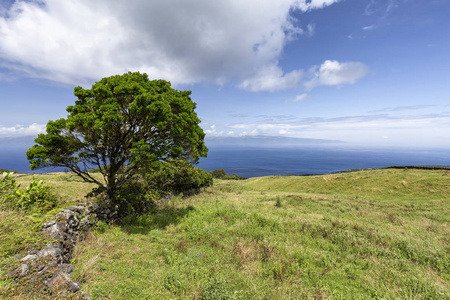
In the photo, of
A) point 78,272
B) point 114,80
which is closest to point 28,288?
point 78,272

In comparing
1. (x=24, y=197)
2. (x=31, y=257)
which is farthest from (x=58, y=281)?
(x=24, y=197)

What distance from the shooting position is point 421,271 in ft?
23.1

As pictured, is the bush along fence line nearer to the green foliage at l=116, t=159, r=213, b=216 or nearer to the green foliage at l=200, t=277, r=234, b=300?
the green foliage at l=200, t=277, r=234, b=300

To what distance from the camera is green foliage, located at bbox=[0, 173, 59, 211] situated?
682 cm

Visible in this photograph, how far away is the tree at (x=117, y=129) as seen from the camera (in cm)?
983

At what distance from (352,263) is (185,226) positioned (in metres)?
8.83

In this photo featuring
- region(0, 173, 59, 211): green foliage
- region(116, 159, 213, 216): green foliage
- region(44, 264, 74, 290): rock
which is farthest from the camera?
region(116, 159, 213, 216): green foliage

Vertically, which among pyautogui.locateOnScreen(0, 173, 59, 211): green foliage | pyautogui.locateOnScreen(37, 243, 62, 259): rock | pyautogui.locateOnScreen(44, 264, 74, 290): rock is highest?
pyautogui.locateOnScreen(0, 173, 59, 211): green foliage

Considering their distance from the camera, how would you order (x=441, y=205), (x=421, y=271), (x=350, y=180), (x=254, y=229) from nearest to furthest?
1. (x=421, y=271)
2. (x=254, y=229)
3. (x=441, y=205)
4. (x=350, y=180)

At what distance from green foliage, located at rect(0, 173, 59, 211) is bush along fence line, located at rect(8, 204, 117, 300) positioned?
3.68ft

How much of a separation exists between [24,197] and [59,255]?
3696 mm

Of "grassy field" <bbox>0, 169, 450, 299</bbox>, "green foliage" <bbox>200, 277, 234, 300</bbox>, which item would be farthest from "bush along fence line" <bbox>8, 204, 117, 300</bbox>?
"green foliage" <bbox>200, 277, 234, 300</bbox>

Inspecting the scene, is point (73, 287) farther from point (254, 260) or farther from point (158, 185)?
point (158, 185)

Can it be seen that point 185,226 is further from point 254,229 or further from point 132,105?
point 132,105
